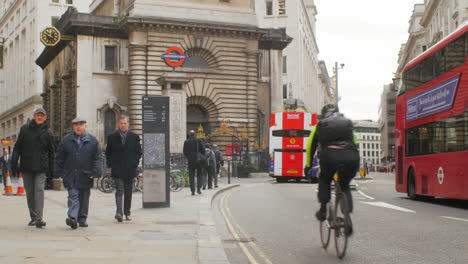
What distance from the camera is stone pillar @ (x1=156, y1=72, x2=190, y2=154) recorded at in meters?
34.7

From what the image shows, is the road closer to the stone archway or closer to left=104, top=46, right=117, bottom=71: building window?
the stone archway

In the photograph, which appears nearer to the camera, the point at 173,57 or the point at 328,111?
the point at 328,111

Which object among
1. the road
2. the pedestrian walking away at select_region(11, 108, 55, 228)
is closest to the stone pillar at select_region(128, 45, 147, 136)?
the road

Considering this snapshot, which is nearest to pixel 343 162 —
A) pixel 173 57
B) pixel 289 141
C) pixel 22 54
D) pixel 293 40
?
pixel 289 141

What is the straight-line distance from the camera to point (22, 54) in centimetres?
8081

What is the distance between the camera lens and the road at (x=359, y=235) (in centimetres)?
815

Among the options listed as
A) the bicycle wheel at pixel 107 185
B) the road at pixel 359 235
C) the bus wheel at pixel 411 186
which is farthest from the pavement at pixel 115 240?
the bicycle wheel at pixel 107 185

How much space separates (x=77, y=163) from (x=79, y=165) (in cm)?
4

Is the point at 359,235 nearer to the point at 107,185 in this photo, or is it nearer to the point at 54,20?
the point at 107,185

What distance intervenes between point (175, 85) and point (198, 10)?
1550 cm

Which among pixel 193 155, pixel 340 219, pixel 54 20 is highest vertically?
pixel 54 20

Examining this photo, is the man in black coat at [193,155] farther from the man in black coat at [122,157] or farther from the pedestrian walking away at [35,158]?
the pedestrian walking away at [35,158]

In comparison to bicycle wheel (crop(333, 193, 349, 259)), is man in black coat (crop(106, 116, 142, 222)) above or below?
above

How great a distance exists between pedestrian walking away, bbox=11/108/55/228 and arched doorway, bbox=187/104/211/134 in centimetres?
3863
